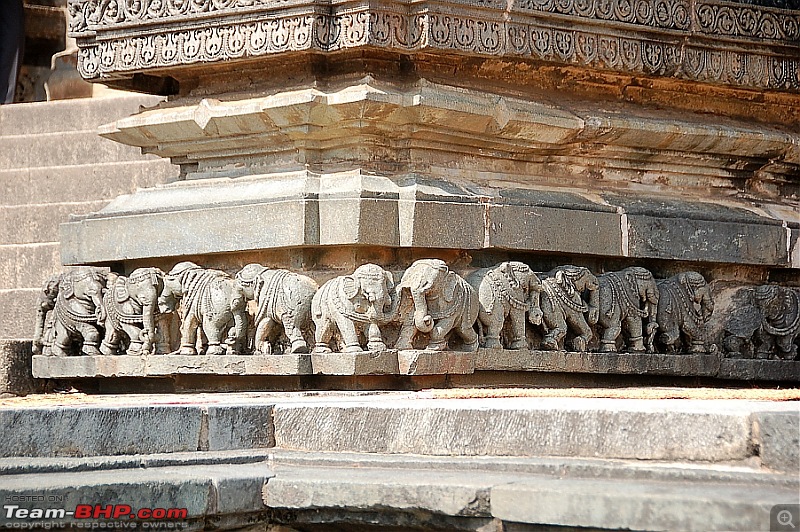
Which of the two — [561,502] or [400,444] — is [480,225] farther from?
[561,502]

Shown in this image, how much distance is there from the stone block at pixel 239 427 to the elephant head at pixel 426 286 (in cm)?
163

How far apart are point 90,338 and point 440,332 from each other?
2368 millimetres

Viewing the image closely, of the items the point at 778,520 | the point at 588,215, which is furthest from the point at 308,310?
the point at 778,520

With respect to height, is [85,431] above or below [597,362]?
below

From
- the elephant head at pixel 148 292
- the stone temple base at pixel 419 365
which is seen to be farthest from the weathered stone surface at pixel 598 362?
the elephant head at pixel 148 292

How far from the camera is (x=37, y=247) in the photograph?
1069 centimetres

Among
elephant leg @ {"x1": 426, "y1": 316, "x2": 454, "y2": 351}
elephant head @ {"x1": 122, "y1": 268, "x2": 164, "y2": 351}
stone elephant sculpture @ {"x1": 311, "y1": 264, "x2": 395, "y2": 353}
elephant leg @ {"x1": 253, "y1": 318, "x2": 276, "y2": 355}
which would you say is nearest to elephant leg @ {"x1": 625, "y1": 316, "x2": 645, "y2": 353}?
elephant leg @ {"x1": 426, "y1": 316, "x2": 454, "y2": 351}

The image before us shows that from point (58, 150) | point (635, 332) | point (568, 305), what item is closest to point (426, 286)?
point (568, 305)

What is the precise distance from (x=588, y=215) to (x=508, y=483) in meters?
3.84

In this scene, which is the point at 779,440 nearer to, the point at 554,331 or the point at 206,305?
the point at 554,331

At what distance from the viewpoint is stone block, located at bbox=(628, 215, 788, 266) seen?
9055mm

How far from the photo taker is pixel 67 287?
895cm

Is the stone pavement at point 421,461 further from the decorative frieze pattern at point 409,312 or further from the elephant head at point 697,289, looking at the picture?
the elephant head at point 697,289

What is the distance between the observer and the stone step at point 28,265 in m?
10.6
